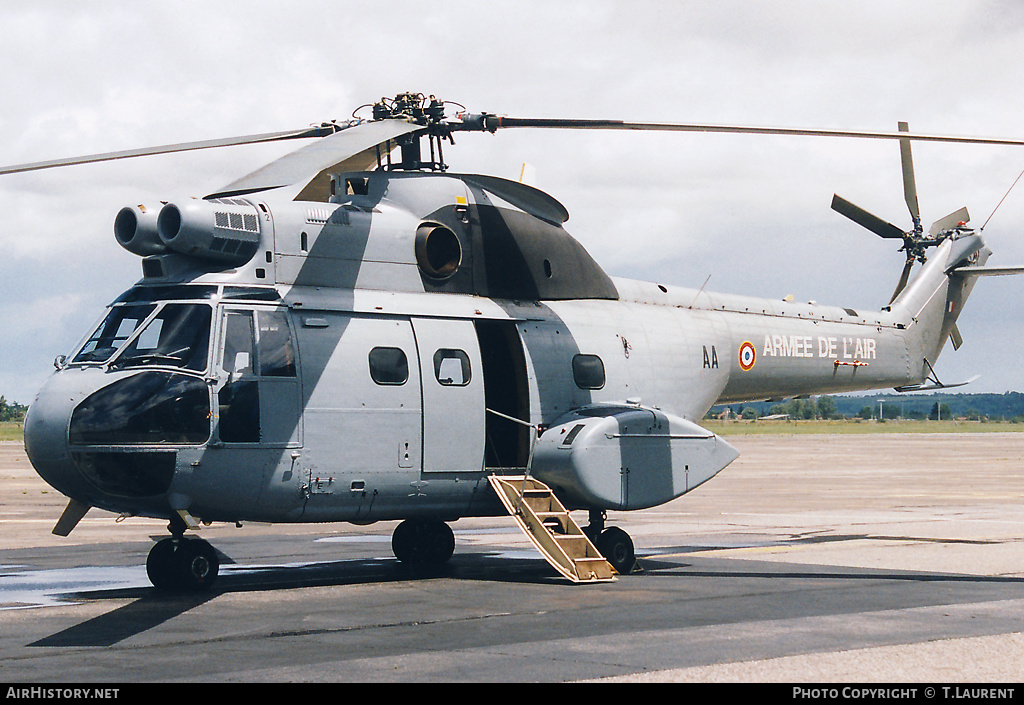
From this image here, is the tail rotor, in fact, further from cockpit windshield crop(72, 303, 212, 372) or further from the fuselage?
cockpit windshield crop(72, 303, 212, 372)

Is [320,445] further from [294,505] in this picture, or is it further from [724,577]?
[724,577]

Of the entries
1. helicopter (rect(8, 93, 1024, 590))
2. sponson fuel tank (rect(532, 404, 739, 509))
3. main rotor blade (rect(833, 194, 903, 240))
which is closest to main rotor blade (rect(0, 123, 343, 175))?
helicopter (rect(8, 93, 1024, 590))

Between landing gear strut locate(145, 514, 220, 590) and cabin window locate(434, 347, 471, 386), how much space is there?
144 inches

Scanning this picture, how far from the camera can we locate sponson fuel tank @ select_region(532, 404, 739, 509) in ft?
53.7

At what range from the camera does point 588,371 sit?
17625 millimetres

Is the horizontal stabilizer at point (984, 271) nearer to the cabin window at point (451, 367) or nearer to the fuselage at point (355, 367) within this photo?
the fuselage at point (355, 367)

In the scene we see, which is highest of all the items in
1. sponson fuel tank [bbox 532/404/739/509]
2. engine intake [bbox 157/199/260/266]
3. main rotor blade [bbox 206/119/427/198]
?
main rotor blade [bbox 206/119/427/198]

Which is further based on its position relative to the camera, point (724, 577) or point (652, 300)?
point (652, 300)

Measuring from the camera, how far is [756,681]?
9.12m

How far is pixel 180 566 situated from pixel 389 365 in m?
3.45

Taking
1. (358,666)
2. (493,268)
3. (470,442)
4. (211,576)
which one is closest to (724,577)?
(470,442)

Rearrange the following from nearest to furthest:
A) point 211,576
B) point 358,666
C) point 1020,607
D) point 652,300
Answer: point 358,666
point 1020,607
point 211,576
point 652,300

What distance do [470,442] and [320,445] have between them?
7.30 feet

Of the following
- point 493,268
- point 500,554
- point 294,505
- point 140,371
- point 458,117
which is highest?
point 458,117
